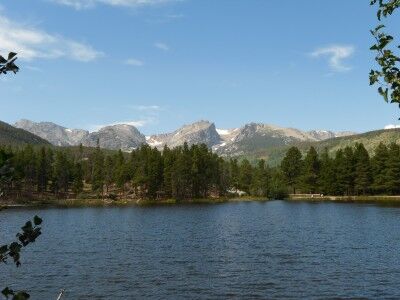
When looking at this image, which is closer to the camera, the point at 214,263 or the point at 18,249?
the point at 18,249

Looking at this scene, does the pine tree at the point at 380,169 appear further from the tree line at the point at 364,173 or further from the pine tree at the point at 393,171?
the pine tree at the point at 393,171

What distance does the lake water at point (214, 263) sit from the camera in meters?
37.0

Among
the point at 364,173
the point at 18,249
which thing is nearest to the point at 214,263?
the point at 18,249

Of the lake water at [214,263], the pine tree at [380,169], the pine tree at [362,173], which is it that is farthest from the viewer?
the pine tree at [362,173]

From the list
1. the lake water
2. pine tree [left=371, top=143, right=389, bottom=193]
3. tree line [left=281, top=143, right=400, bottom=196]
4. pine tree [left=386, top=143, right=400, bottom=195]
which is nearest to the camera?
the lake water

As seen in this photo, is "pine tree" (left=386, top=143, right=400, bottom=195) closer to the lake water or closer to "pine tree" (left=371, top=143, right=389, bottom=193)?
"pine tree" (left=371, top=143, right=389, bottom=193)

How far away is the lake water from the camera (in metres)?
37.0

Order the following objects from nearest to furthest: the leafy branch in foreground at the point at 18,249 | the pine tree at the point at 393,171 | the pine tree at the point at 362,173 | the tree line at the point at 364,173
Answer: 1. the leafy branch in foreground at the point at 18,249
2. the pine tree at the point at 393,171
3. the tree line at the point at 364,173
4. the pine tree at the point at 362,173

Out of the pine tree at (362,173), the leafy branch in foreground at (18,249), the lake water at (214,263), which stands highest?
A: the pine tree at (362,173)

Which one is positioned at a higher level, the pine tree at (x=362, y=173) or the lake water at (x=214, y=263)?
the pine tree at (x=362, y=173)

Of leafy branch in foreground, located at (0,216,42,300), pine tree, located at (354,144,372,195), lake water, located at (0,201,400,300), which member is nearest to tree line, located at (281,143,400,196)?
pine tree, located at (354,144,372,195)

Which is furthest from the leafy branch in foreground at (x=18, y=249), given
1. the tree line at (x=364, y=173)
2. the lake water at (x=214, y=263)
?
the tree line at (x=364, y=173)

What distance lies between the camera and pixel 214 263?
159 ft

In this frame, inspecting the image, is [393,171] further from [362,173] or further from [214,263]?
[214,263]
